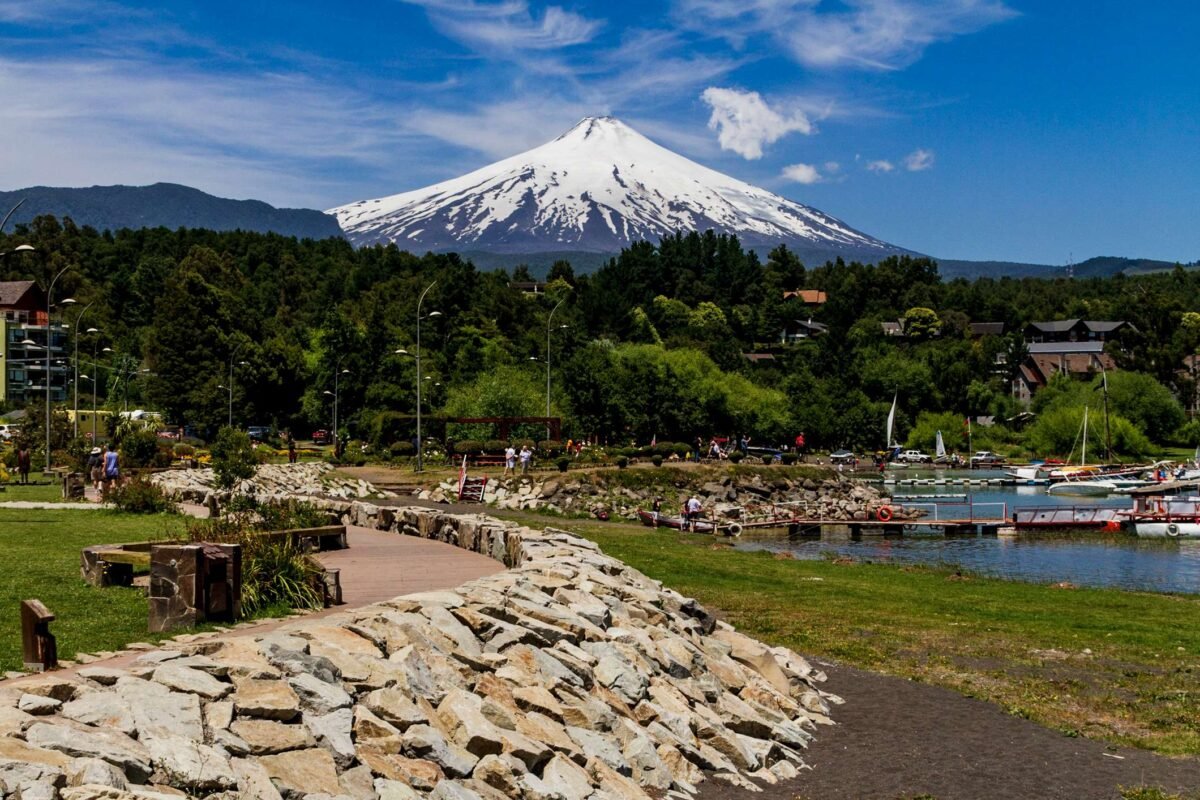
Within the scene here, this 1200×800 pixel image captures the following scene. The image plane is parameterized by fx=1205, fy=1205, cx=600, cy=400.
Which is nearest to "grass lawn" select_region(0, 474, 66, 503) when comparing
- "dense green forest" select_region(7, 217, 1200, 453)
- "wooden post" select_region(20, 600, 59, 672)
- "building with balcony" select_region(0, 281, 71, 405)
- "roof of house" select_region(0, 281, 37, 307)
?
"wooden post" select_region(20, 600, 59, 672)

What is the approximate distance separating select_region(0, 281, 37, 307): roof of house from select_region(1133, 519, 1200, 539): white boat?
10204 centimetres

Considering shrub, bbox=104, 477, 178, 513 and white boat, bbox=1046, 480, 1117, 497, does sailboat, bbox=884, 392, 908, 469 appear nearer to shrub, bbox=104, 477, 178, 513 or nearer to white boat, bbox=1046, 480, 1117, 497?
white boat, bbox=1046, 480, 1117, 497

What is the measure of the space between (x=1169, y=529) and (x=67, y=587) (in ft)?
169

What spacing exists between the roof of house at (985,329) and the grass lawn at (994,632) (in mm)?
145981

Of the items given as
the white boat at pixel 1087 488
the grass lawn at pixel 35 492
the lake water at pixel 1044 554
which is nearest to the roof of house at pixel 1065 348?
the white boat at pixel 1087 488

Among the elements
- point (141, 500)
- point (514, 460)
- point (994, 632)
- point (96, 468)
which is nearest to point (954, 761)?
point (994, 632)

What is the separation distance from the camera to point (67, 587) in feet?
48.6

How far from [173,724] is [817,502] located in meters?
60.7

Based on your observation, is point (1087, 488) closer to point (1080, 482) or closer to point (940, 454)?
point (1080, 482)

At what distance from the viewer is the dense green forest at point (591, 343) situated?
93.2 meters

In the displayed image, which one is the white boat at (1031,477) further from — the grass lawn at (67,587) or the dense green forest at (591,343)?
the grass lawn at (67,587)

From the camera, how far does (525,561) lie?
1769 centimetres

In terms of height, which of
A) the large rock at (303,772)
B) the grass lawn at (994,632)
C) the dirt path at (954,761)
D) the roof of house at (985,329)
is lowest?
the grass lawn at (994,632)

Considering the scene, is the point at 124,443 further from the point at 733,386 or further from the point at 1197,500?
the point at 733,386
